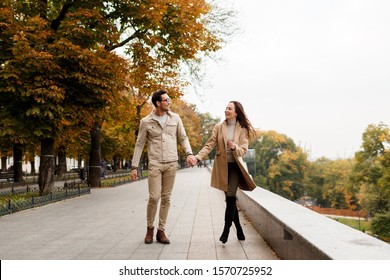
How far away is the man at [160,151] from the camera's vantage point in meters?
5.80

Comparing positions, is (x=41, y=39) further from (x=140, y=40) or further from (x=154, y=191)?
(x=154, y=191)

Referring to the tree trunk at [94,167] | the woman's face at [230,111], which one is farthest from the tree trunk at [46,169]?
the woman's face at [230,111]

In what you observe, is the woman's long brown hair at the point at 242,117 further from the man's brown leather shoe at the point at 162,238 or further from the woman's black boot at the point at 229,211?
the man's brown leather shoe at the point at 162,238

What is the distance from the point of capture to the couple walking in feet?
18.5

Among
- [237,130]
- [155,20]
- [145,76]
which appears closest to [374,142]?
[145,76]

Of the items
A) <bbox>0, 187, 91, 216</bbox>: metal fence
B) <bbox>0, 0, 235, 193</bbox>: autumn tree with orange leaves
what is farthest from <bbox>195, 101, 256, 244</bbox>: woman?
<bbox>0, 0, 235, 193</bbox>: autumn tree with orange leaves

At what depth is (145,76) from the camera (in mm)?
17750

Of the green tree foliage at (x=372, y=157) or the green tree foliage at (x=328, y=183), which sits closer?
the green tree foliage at (x=372, y=157)

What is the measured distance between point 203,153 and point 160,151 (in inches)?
23.6

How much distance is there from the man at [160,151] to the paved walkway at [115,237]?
1.87ft

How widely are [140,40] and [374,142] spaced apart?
2884 cm

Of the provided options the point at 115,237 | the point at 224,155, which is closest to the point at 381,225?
the point at 115,237

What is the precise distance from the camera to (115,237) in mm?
6801

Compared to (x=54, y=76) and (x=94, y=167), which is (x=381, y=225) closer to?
(x=94, y=167)
